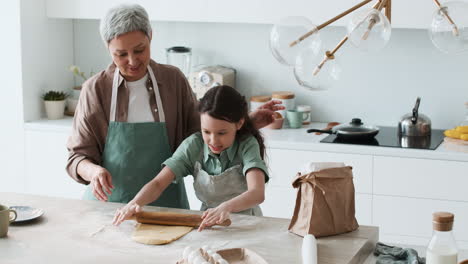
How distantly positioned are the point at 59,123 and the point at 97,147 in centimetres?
158

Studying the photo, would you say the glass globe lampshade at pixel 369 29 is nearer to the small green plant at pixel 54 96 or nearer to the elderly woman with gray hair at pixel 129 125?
the elderly woman with gray hair at pixel 129 125

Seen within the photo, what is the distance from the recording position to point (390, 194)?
385cm

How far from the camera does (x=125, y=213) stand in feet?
8.21

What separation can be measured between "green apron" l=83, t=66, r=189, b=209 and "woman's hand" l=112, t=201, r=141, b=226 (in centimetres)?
45

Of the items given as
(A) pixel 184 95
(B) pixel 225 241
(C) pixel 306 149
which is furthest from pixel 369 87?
(B) pixel 225 241

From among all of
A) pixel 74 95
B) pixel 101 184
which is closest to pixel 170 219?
pixel 101 184

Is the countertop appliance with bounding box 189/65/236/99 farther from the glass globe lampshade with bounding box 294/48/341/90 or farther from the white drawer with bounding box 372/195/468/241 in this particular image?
the glass globe lampshade with bounding box 294/48/341/90

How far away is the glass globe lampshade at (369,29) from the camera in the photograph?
5.53ft

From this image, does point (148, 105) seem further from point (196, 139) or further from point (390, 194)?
point (390, 194)

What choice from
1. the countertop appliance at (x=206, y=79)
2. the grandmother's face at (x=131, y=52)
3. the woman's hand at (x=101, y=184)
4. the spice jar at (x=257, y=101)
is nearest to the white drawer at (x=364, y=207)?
the spice jar at (x=257, y=101)

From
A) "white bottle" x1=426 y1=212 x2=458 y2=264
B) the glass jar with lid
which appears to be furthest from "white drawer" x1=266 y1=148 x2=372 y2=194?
"white bottle" x1=426 y1=212 x2=458 y2=264

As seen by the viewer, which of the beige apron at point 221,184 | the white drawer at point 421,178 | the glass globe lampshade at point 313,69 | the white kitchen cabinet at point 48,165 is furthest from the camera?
the white kitchen cabinet at point 48,165

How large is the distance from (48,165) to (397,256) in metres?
2.73

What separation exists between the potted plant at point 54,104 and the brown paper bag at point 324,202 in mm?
2533
